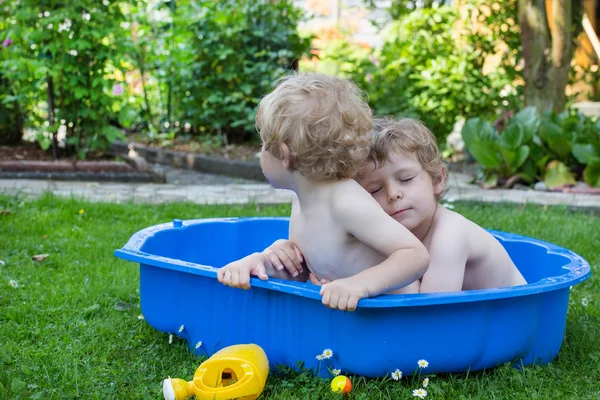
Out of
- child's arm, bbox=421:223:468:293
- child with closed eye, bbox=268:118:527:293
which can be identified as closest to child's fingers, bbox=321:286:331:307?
child with closed eye, bbox=268:118:527:293

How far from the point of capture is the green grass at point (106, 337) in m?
1.94

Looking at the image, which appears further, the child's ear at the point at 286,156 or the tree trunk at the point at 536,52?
the tree trunk at the point at 536,52

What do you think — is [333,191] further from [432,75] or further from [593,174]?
[432,75]

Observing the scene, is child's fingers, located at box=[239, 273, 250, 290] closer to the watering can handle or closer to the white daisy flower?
the watering can handle

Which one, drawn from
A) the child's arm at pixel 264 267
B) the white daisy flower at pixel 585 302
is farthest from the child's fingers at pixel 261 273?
the white daisy flower at pixel 585 302

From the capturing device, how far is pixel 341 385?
1.87 metres

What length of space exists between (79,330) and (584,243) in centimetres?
236

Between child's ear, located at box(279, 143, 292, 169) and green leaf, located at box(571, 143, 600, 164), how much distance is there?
3814mm

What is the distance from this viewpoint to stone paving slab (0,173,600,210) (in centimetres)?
462

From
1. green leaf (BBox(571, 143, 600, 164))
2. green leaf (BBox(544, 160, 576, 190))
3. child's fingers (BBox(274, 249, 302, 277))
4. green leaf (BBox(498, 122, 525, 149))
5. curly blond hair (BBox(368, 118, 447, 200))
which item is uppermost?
curly blond hair (BBox(368, 118, 447, 200))

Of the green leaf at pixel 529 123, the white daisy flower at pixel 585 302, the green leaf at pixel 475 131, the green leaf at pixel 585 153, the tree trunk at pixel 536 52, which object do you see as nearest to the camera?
the white daisy flower at pixel 585 302

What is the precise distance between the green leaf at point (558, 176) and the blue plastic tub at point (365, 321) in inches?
123

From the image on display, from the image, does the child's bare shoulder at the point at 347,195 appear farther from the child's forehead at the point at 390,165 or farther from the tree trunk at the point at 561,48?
the tree trunk at the point at 561,48

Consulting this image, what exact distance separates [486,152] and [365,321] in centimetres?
375
